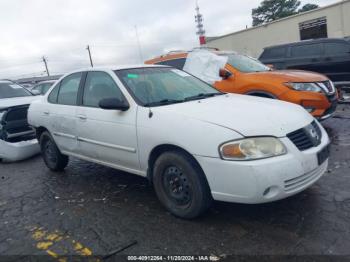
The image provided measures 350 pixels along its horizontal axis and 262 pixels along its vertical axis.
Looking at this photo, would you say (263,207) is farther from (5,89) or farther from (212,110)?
(5,89)

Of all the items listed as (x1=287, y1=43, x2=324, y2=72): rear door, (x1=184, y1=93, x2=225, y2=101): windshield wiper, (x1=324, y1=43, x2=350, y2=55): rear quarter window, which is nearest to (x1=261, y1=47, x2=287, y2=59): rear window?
(x1=287, y1=43, x2=324, y2=72): rear door

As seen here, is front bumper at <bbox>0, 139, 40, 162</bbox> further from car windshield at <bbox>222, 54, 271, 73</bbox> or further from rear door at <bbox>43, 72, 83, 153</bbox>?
car windshield at <bbox>222, 54, 271, 73</bbox>

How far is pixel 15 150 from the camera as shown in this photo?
6.72 metres

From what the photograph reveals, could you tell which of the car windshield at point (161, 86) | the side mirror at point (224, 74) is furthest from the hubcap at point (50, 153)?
the side mirror at point (224, 74)

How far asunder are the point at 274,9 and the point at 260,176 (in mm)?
59902

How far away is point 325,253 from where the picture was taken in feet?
9.09

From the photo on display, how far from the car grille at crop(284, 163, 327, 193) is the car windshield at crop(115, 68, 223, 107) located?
155 cm

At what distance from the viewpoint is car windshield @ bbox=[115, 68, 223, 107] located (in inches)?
159

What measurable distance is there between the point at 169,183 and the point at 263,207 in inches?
40.7

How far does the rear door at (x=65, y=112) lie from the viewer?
4891 millimetres

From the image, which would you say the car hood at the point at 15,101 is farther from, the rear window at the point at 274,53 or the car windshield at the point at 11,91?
the rear window at the point at 274,53

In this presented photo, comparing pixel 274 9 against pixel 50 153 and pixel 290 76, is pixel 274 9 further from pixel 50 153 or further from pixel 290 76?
pixel 50 153

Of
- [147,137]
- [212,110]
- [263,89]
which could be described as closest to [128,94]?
[147,137]

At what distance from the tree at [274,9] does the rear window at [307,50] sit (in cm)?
4886
